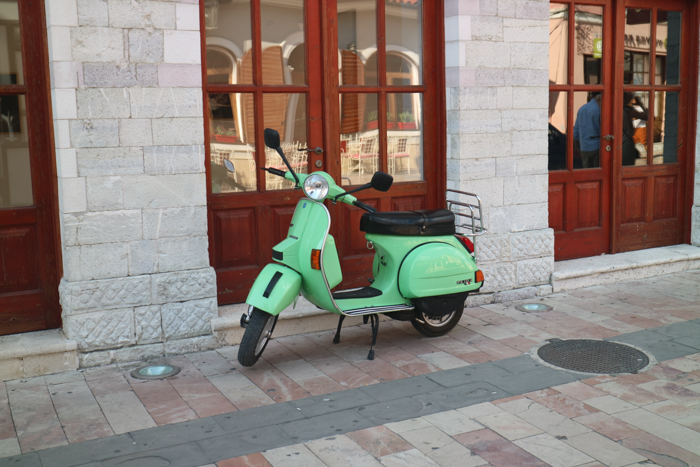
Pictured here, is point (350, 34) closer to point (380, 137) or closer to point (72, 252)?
point (380, 137)

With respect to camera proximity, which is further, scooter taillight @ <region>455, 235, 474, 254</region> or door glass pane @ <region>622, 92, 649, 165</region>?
door glass pane @ <region>622, 92, 649, 165</region>

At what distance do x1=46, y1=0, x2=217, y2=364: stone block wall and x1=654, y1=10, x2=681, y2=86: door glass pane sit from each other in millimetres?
5118

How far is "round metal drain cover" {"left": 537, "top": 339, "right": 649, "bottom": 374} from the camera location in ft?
15.9

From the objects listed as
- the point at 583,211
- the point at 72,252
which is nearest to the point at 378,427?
the point at 72,252

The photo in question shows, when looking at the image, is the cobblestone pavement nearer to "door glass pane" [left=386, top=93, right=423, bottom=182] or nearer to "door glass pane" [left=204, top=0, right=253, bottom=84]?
"door glass pane" [left=386, top=93, right=423, bottom=182]

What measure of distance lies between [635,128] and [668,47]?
0.98 m

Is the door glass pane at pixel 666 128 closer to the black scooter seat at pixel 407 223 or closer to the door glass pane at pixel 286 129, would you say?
the black scooter seat at pixel 407 223

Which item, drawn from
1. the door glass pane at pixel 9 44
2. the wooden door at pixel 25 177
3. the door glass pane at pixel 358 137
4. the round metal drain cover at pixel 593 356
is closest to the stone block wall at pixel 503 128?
the door glass pane at pixel 358 137

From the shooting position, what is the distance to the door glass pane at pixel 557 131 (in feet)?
23.2

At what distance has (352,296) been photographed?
16.7 feet

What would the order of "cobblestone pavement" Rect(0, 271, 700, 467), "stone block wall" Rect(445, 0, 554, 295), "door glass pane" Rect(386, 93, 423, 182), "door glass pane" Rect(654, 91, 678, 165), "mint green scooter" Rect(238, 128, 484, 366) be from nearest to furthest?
"cobblestone pavement" Rect(0, 271, 700, 467) → "mint green scooter" Rect(238, 128, 484, 366) → "stone block wall" Rect(445, 0, 554, 295) → "door glass pane" Rect(386, 93, 423, 182) → "door glass pane" Rect(654, 91, 678, 165)

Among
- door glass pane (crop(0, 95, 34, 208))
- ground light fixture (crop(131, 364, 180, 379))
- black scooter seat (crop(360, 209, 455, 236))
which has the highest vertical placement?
door glass pane (crop(0, 95, 34, 208))

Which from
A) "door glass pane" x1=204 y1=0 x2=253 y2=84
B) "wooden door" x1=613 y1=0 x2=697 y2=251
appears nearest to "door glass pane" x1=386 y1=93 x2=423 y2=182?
"door glass pane" x1=204 y1=0 x2=253 y2=84

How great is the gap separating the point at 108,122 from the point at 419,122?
2.76m
